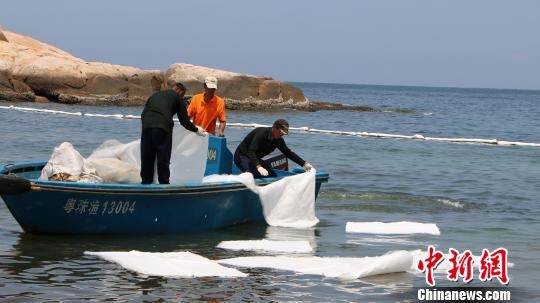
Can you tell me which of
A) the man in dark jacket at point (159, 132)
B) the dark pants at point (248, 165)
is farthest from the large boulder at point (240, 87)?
the man in dark jacket at point (159, 132)

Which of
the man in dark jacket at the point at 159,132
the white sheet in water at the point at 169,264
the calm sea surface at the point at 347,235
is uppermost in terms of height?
the man in dark jacket at the point at 159,132

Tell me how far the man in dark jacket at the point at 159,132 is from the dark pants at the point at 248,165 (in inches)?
68.2

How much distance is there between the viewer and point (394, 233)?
480 inches

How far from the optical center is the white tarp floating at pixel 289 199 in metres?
12.1

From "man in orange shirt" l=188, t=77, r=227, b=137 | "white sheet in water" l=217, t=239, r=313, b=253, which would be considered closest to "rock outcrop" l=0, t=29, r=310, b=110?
"man in orange shirt" l=188, t=77, r=227, b=137

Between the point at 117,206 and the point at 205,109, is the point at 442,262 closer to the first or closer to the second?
the point at 117,206

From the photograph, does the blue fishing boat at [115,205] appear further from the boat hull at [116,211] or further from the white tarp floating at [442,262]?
the white tarp floating at [442,262]

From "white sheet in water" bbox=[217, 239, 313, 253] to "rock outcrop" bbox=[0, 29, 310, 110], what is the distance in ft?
122

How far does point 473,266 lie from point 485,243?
1999 mm

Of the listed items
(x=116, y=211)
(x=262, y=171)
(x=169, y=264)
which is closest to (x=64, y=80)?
(x=262, y=171)

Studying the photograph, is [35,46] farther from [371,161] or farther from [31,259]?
[31,259]

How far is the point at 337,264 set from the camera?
9.62 meters

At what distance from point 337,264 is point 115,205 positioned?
2.55 m

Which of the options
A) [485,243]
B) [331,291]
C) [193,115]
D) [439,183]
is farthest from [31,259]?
[439,183]
